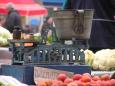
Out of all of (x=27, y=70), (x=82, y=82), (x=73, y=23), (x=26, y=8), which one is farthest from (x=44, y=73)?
(x=26, y=8)

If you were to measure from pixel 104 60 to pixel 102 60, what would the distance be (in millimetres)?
21

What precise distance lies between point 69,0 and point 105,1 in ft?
1.49

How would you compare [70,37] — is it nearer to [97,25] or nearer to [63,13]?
[63,13]

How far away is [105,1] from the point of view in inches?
259

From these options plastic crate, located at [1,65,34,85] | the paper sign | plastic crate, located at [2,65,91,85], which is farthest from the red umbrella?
the paper sign

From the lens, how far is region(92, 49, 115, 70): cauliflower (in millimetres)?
5371

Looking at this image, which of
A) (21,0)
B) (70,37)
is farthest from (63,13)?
(21,0)

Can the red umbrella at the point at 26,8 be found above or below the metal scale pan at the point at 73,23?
above

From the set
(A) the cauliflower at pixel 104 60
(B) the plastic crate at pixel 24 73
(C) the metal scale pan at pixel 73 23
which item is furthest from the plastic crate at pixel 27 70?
(A) the cauliflower at pixel 104 60

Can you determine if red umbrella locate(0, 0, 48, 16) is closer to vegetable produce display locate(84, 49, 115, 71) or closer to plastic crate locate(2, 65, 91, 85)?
vegetable produce display locate(84, 49, 115, 71)

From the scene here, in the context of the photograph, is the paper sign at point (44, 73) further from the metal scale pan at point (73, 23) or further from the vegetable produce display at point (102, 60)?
the vegetable produce display at point (102, 60)

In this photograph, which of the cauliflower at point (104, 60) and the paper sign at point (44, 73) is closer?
the paper sign at point (44, 73)

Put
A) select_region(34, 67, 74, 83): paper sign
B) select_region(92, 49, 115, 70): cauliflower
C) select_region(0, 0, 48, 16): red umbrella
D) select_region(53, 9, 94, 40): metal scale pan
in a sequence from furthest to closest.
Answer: select_region(0, 0, 48, 16): red umbrella, select_region(92, 49, 115, 70): cauliflower, select_region(53, 9, 94, 40): metal scale pan, select_region(34, 67, 74, 83): paper sign

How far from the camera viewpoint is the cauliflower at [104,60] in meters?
5.37
